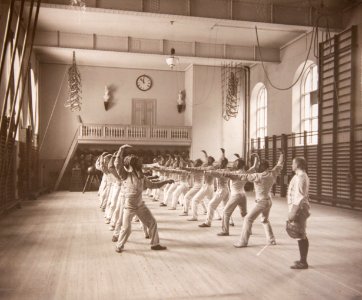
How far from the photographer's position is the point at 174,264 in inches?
220

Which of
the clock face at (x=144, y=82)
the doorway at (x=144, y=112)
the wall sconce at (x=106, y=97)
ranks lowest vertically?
the doorway at (x=144, y=112)

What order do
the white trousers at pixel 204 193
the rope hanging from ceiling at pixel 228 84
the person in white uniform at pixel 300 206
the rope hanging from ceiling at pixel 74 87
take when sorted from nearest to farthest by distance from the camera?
the person in white uniform at pixel 300 206, the white trousers at pixel 204 193, the rope hanging from ceiling at pixel 74 87, the rope hanging from ceiling at pixel 228 84

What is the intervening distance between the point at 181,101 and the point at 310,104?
8.82 meters

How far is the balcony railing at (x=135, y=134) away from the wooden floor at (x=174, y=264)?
10.6 metres

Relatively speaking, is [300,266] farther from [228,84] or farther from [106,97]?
[106,97]

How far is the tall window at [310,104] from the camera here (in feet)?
49.2

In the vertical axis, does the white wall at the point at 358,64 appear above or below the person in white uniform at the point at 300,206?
above

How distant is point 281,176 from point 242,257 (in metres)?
10.6

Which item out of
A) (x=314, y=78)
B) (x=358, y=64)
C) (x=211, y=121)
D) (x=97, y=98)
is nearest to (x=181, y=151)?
(x=211, y=121)

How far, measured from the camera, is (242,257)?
234 inches

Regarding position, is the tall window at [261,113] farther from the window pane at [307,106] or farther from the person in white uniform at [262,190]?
the person in white uniform at [262,190]

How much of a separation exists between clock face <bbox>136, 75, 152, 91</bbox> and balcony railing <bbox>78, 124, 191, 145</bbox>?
3.09 metres

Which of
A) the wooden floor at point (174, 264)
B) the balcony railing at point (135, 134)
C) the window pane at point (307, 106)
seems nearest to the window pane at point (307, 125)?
the window pane at point (307, 106)

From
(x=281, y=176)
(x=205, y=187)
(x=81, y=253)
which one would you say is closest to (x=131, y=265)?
(x=81, y=253)
